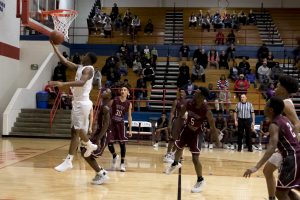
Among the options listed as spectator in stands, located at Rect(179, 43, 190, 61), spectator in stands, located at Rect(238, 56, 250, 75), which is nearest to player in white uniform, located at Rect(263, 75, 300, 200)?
spectator in stands, located at Rect(238, 56, 250, 75)

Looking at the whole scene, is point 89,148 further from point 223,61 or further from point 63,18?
point 223,61

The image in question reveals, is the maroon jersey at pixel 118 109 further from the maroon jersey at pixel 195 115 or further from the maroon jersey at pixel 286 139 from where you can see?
the maroon jersey at pixel 286 139

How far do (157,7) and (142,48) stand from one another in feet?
19.7

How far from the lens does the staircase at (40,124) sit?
1745 cm

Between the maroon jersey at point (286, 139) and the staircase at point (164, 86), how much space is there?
1285cm

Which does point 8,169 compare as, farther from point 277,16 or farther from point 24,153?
point 277,16

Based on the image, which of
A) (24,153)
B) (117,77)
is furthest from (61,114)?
(24,153)

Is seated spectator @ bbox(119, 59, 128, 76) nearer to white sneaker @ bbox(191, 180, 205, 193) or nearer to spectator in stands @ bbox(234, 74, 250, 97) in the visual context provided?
spectator in stands @ bbox(234, 74, 250, 97)

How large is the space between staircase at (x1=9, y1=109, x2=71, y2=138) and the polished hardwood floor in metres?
5.52

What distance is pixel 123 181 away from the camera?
8016mm

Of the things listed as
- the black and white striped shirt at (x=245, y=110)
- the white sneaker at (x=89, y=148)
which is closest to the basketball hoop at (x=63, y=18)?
the white sneaker at (x=89, y=148)

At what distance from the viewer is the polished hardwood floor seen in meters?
6.81

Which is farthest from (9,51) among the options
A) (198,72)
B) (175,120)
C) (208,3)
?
(208,3)

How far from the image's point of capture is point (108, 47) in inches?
971
